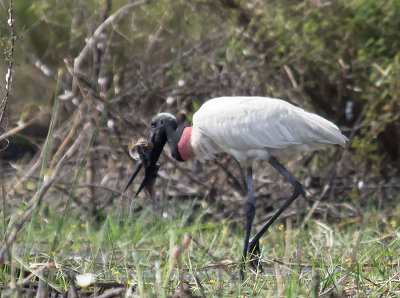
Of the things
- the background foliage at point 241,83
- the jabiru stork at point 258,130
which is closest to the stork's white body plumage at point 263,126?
the jabiru stork at point 258,130

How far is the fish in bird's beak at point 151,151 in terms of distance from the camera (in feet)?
17.3

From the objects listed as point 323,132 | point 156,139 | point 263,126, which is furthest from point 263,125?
point 156,139

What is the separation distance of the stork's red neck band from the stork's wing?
0.44 metres

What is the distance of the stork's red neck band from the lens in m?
5.22

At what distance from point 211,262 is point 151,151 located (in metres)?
1.65

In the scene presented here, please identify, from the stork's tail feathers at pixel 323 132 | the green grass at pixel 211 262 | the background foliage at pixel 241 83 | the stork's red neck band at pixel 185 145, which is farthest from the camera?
the background foliage at pixel 241 83

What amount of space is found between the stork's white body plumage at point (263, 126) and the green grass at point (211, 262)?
0.64m

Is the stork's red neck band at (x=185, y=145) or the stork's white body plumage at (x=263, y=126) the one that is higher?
the stork's white body plumage at (x=263, y=126)

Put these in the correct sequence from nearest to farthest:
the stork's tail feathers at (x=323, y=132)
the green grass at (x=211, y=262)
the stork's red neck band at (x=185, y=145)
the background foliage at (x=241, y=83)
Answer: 1. the green grass at (x=211, y=262)
2. the stork's tail feathers at (x=323, y=132)
3. the stork's red neck band at (x=185, y=145)
4. the background foliage at (x=241, y=83)

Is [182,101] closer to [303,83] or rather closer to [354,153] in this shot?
[303,83]

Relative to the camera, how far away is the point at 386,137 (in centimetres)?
734

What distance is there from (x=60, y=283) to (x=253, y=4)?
4518 millimetres

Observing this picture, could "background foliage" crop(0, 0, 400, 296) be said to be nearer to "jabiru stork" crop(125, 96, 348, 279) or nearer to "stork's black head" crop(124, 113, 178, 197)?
"stork's black head" crop(124, 113, 178, 197)

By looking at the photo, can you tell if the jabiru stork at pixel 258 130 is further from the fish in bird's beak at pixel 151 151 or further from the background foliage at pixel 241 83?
the background foliage at pixel 241 83
